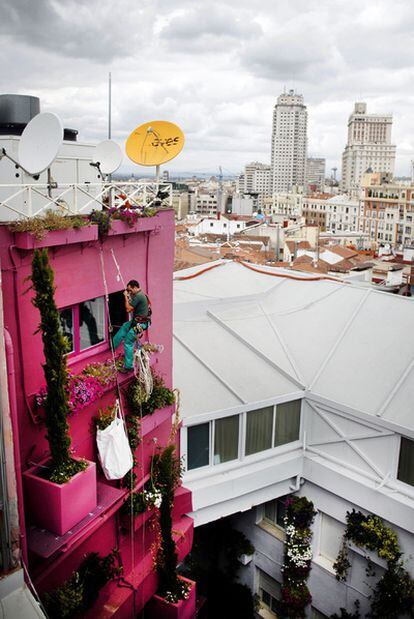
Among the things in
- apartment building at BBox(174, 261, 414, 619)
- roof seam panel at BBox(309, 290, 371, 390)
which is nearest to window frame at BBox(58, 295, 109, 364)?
apartment building at BBox(174, 261, 414, 619)

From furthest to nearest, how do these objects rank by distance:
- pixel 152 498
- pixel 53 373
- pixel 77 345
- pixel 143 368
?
pixel 152 498, pixel 143 368, pixel 77 345, pixel 53 373

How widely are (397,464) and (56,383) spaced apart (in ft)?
32.8

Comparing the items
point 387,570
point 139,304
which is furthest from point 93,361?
point 387,570

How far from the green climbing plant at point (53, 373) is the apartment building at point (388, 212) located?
118828 mm

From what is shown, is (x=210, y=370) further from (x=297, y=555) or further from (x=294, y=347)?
(x=297, y=555)

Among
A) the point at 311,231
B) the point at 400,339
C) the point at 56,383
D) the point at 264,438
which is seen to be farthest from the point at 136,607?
the point at 311,231

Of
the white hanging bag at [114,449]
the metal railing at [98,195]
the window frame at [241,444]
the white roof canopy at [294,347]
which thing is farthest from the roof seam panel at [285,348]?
the white hanging bag at [114,449]

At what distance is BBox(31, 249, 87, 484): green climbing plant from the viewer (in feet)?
26.6

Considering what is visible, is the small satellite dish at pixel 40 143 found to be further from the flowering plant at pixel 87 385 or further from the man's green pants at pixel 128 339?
the flowering plant at pixel 87 385

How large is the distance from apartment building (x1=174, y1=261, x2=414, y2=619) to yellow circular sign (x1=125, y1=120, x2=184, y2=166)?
6.04m

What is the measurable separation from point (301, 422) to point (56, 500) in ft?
30.0

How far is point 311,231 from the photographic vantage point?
8794 cm

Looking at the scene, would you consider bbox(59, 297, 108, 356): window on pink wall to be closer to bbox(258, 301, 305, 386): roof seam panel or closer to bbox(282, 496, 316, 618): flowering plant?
bbox(258, 301, 305, 386): roof seam panel

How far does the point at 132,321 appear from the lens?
10.7m
